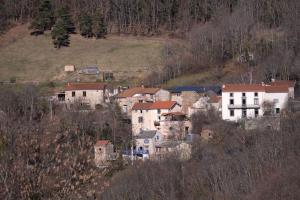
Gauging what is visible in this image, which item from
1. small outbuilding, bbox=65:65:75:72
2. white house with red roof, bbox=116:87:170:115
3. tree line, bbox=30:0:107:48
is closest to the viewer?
white house with red roof, bbox=116:87:170:115

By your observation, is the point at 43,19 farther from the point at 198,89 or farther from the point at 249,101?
the point at 249,101

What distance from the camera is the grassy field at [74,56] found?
27.1m

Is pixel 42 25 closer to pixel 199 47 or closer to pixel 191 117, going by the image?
pixel 199 47

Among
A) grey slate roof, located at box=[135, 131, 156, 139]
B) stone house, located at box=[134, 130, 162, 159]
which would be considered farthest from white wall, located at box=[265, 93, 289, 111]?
grey slate roof, located at box=[135, 131, 156, 139]

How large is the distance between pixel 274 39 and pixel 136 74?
5508mm

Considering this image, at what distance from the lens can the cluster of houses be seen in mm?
20047

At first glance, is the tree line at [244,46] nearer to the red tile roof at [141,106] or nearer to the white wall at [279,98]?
the white wall at [279,98]

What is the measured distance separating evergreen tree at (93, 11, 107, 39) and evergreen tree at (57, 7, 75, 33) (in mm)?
1180

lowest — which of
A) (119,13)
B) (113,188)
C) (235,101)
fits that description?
(113,188)

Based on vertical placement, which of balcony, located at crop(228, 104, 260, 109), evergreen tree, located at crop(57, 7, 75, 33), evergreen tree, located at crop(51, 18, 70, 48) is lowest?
balcony, located at crop(228, 104, 260, 109)

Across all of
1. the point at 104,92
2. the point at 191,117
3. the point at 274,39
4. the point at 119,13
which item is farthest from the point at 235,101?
the point at 119,13

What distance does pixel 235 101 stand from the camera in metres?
21.2

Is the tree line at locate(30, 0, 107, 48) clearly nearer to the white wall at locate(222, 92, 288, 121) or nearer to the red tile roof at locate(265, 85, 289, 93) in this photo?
the white wall at locate(222, 92, 288, 121)

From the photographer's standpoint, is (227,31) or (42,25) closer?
(227,31)
